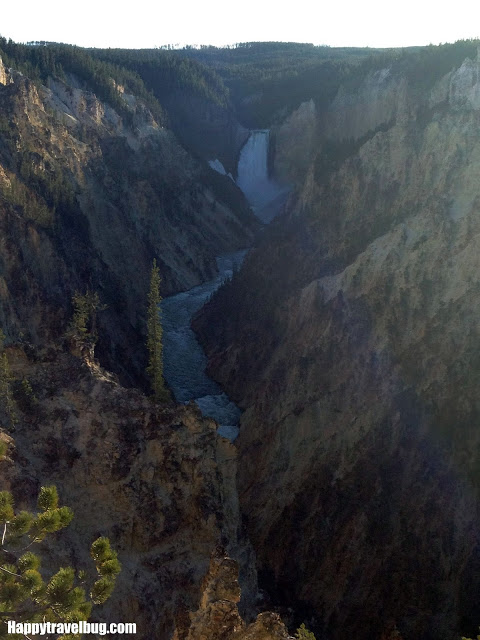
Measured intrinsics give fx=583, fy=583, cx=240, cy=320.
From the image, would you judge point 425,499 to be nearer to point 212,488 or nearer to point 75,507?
point 212,488

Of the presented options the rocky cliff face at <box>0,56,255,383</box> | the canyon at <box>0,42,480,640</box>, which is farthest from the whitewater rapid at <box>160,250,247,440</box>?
the rocky cliff face at <box>0,56,255,383</box>

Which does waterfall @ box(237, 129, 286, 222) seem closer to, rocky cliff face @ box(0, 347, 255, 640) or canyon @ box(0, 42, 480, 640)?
canyon @ box(0, 42, 480, 640)

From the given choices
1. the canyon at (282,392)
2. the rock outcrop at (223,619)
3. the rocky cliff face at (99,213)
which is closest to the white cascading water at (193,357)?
the canyon at (282,392)

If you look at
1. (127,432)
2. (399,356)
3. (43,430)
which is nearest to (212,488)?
(127,432)

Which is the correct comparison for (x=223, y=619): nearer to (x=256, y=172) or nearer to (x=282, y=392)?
(x=282, y=392)

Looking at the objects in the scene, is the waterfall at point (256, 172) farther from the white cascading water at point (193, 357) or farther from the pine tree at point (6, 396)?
the pine tree at point (6, 396)

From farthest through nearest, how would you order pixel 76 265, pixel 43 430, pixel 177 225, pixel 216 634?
pixel 177 225 → pixel 76 265 → pixel 43 430 → pixel 216 634
